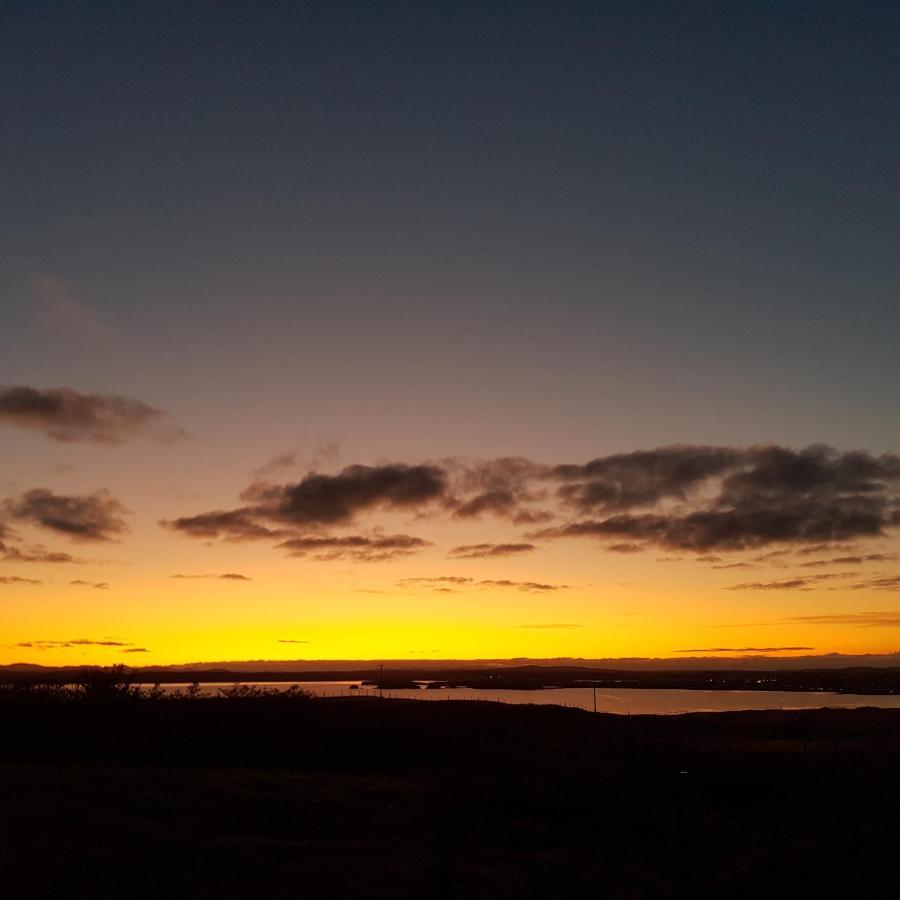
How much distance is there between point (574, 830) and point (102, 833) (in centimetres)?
1197

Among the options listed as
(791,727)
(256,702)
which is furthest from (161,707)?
(791,727)

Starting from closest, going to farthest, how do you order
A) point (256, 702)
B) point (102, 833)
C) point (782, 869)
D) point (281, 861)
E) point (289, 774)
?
point (782, 869) → point (281, 861) → point (102, 833) → point (289, 774) → point (256, 702)

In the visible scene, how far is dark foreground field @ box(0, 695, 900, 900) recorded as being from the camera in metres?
17.4

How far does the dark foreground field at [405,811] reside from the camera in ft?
57.0

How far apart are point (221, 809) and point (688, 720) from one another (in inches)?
2471

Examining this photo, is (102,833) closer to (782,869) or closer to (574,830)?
(574,830)

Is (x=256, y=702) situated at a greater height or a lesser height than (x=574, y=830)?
greater

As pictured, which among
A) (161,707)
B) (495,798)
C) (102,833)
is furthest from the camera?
(161,707)

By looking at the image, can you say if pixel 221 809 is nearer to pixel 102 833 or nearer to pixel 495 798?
pixel 102 833

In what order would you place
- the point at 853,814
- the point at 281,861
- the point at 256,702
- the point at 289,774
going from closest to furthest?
the point at 281,861 → the point at 853,814 → the point at 289,774 → the point at 256,702

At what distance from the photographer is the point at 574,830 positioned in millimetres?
24719

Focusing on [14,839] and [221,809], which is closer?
[14,839]

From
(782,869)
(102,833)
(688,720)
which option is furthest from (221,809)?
(688,720)

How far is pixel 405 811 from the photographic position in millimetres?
27016
